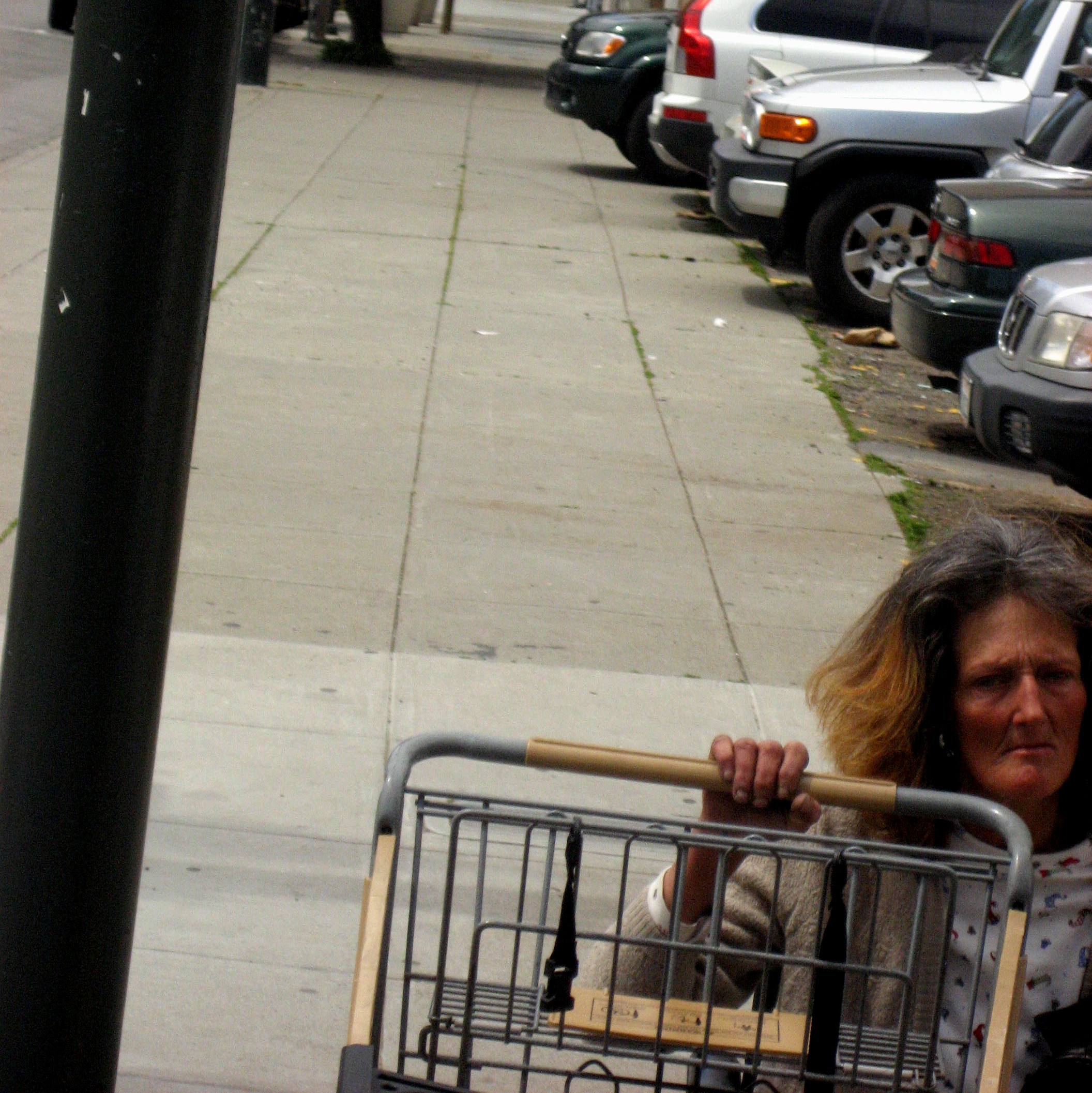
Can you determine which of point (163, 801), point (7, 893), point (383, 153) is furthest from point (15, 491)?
point (383, 153)

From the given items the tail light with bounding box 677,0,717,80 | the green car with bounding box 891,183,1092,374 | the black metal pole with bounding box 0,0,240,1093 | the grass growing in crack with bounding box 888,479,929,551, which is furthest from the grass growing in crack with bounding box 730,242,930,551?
the black metal pole with bounding box 0,0,240,1093

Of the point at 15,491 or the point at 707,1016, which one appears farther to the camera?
the point at 15,491

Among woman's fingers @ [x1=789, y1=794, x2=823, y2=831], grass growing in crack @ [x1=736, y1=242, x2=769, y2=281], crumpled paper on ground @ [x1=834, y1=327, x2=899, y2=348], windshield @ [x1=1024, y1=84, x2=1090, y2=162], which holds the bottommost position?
crumpled paper on ground @ [x1=834, y1=327, x2=899, y2=348]

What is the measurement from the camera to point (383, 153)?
57.1 ft

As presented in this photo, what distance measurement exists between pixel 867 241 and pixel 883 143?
1.99 ft

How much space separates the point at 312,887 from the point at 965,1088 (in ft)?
7.10

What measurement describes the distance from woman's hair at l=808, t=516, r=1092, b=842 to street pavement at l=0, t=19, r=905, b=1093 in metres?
1.51

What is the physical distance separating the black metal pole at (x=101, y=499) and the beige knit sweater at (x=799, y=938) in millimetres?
755

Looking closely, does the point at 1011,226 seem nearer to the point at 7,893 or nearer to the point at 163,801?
the point at 163,801

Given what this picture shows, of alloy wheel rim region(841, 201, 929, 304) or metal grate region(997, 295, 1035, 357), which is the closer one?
metal grate region(997, 295, 1035, 357)

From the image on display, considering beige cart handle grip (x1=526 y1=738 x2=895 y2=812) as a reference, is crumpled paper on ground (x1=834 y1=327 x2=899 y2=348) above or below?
below

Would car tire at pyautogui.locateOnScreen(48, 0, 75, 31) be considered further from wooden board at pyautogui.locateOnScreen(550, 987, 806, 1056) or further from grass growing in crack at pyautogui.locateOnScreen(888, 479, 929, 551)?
wooden board at pyautogui.locateOnScreen(550, 987, 806, 1056)

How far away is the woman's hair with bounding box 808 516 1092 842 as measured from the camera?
2.39 metres

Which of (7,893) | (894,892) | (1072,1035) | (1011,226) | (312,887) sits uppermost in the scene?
(1011,226)
